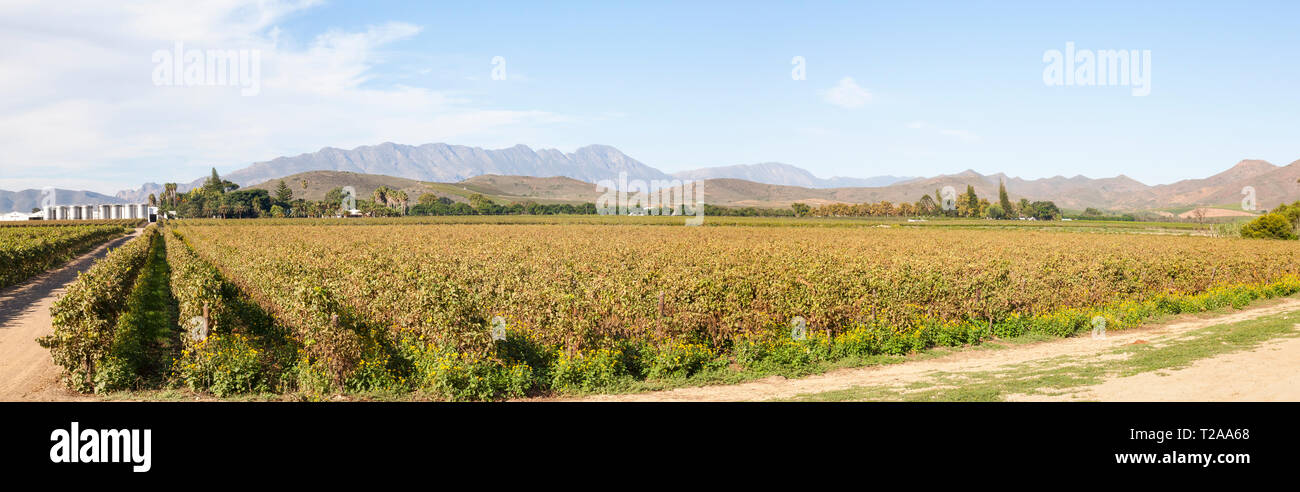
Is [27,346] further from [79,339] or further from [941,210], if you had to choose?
[941,210]

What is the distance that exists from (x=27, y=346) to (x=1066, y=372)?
79.0ft

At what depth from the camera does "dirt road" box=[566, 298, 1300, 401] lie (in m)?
10.2

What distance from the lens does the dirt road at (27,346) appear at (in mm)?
12250

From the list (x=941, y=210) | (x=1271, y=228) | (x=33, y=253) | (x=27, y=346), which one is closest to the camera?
(x=27, y=346)

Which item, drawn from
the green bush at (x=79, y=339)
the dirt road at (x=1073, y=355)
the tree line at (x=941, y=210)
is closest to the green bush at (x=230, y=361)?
the green bush at (x=79, y=339)

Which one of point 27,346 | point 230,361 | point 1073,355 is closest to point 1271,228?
point 1073,355

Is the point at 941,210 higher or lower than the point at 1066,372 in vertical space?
higher

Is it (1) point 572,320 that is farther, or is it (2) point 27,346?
(2) point 27,346

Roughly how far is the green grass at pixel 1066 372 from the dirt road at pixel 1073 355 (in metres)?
0.38

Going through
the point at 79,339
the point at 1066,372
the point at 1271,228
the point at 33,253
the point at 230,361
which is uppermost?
the point at 1271,228

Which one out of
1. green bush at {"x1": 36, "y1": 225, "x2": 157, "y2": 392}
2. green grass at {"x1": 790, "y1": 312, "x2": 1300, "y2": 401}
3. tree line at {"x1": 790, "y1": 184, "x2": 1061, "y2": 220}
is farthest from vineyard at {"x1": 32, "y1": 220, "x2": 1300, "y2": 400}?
tree line at {"x1": 790, "y1": 184, "x2": 1061, "y2": 220}

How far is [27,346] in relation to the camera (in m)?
16.7

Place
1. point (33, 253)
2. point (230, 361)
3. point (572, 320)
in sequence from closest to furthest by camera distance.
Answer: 1. point (230, 361)
2. point (572, 320)
3. point (33, 253)

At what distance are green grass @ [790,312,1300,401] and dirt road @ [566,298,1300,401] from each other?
379mm
